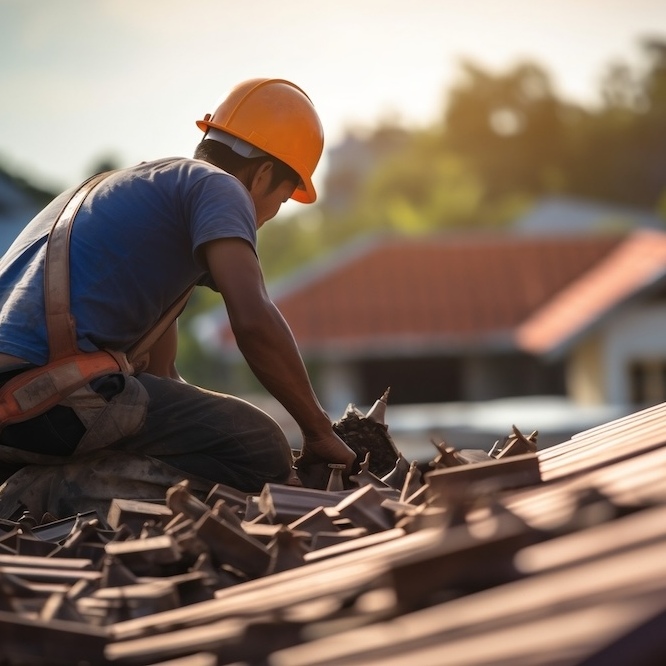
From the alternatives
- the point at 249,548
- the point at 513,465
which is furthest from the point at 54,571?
the point at 513,465

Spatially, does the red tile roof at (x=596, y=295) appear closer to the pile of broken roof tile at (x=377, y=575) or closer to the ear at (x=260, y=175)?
the ear at (x=260, y=175)

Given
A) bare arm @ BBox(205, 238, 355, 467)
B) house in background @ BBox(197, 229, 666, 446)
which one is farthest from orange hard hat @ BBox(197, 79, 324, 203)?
house in background @ BBox(197, 229, 666, 446)

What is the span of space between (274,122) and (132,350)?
102 centimetres

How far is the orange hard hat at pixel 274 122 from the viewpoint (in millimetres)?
5016

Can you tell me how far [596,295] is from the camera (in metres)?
40.6

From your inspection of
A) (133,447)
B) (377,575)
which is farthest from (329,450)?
(377,575)

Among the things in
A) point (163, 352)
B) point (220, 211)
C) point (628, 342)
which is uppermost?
point (628, 342)

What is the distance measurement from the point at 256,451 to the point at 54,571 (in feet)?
5.79

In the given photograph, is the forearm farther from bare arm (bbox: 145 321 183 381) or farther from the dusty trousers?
bare arm (bbox: 145 321 183 381)

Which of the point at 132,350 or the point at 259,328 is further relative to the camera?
the point at 132,350

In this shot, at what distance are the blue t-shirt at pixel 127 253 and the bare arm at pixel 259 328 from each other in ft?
0.25

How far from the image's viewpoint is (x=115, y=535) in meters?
3.35

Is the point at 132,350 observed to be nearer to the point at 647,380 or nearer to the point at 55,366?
the point at 55,366

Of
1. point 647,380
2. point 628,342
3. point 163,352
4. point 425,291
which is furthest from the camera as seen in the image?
point 425,291
